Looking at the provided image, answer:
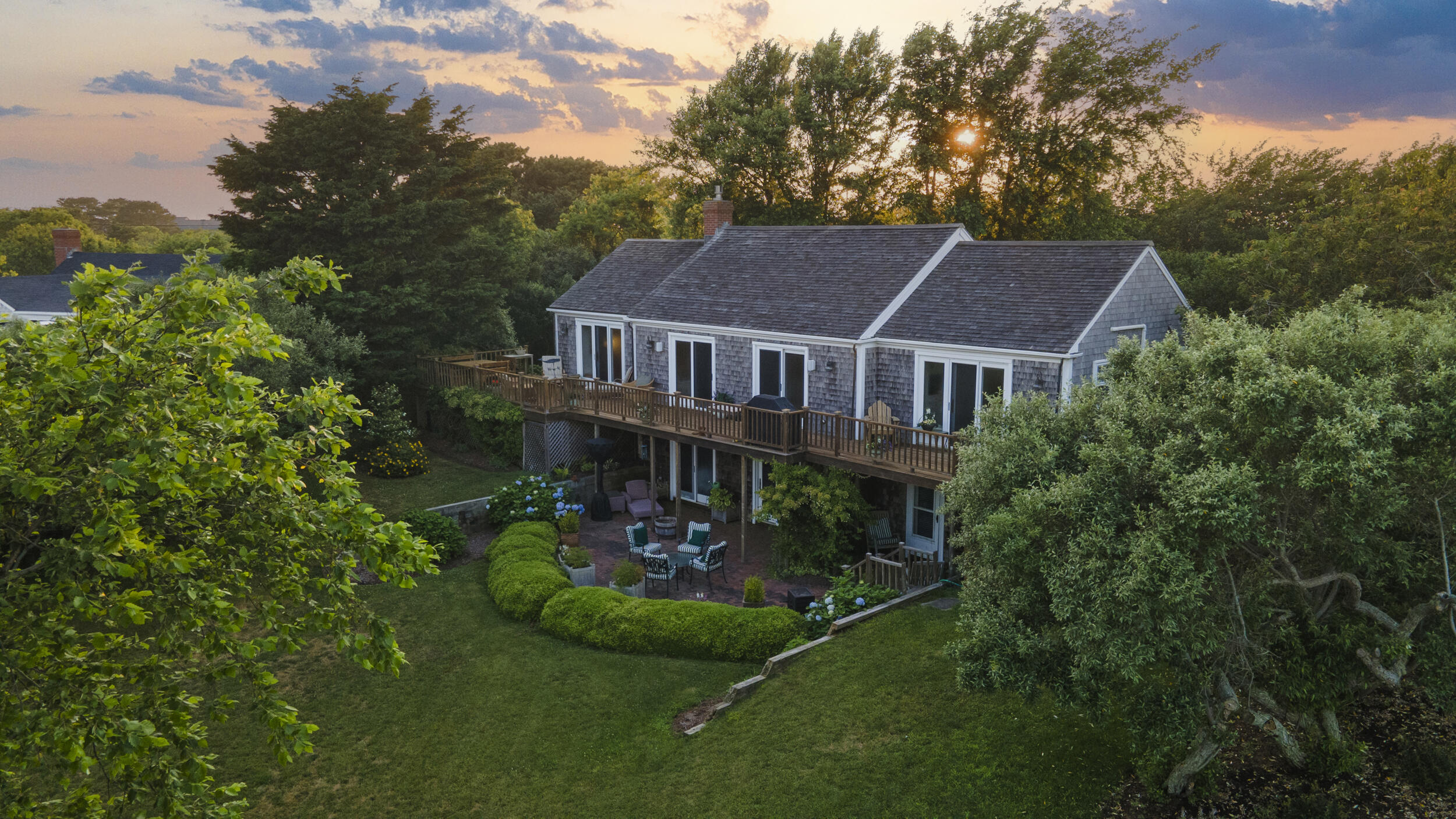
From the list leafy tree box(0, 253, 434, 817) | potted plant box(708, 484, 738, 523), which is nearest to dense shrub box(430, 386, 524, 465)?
potted plant box(708, 484, 738, 523)

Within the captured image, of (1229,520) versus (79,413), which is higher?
(79,413)

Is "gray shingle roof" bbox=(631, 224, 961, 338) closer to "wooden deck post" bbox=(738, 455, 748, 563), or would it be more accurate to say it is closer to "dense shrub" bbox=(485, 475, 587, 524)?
"wooden deck post" bbox=(738, 455, 748, 563)

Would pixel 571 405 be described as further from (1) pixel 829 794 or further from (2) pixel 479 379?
(1) pixel 829 794

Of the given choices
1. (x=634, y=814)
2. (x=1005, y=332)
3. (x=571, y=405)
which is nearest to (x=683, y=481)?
(x=571, y=405)

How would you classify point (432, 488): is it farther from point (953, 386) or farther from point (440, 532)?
point (953, 386)

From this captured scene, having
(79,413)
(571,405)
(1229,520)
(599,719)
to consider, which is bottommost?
(599,719)

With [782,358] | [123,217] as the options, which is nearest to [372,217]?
[782,358]

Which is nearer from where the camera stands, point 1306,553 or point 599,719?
point 1306,553
